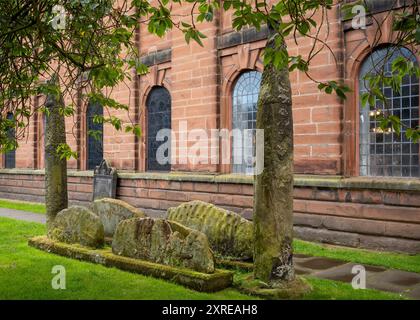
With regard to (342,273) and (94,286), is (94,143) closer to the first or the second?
(94,286)

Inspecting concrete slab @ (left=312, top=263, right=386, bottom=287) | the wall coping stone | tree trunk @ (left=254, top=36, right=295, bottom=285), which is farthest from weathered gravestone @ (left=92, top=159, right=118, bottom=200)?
tree trunk @ (left=254, top=36, right=295, bottom=285)

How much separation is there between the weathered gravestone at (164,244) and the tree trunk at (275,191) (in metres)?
0.84

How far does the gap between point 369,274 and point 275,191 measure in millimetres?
2930

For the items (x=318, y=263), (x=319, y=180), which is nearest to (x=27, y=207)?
(x=319, y=180)

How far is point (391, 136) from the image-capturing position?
1048 cm

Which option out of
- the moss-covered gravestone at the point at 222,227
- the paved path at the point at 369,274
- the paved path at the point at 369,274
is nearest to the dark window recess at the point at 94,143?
the moss-covered gravestone at the point at 222,227

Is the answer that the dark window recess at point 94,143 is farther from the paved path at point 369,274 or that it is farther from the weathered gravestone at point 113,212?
the paved path at point 369,274

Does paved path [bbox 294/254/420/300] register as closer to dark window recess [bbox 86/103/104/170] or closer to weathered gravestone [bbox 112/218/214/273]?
weathered gravestone [bbox 112/218/214/273]

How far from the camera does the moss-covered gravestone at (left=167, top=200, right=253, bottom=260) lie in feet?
25.8

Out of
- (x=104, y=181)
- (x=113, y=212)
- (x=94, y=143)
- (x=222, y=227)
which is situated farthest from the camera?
(x=94, y=143)

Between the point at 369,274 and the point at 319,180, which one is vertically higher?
the point at 319,180

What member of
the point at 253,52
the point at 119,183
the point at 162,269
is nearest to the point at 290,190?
the point at 162,269

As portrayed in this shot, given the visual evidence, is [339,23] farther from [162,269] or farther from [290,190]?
[162,269]

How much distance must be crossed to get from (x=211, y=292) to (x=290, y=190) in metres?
1.87
